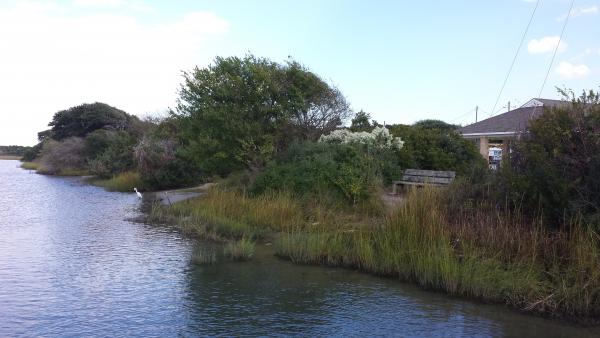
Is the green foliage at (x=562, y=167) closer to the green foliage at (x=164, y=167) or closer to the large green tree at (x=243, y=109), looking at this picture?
the large green tree at (x=243, y=109)

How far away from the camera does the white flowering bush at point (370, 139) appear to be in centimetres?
2058

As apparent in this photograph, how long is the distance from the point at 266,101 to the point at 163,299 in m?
12.7

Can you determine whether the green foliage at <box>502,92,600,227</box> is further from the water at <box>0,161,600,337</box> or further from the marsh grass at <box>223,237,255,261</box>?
the marsh grass at <box>223,237,255,261</box>

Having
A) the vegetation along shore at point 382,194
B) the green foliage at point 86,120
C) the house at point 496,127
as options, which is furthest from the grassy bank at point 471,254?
the green foliage at point 86,120

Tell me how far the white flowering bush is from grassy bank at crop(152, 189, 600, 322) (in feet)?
24.2

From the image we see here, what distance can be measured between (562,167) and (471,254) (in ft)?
7.66

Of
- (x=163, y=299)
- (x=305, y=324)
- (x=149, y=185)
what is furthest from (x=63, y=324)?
(x=149, y=185)

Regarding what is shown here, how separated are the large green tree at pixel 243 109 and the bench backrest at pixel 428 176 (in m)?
4.83

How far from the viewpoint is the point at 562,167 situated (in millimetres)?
9969

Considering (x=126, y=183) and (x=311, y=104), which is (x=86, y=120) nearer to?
(x=126, y=183)

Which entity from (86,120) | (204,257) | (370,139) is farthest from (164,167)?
(86,120)

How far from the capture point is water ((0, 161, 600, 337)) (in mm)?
7941

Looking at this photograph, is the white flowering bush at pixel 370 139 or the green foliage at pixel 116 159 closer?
the white flowering bush at pixel 370 139

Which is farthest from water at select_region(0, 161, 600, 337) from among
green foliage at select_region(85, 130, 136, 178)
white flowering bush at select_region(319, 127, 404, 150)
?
green foliage at select_region(85, 130, 136, 178)
